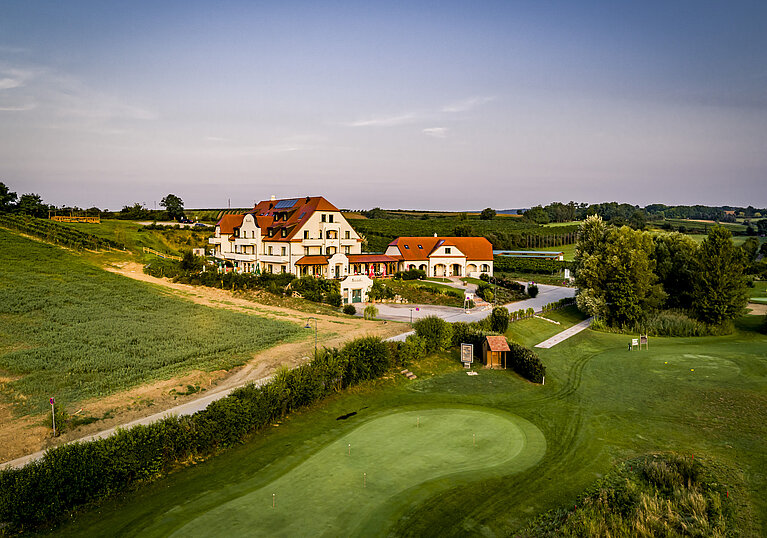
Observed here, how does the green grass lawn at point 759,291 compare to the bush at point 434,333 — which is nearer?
the bush at point 434,333

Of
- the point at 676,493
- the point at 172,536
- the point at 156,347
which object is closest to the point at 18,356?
the point at 156,347

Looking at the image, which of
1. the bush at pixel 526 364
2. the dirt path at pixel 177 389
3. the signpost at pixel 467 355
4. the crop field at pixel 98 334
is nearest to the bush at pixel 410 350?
the signpost at pixel 467 355

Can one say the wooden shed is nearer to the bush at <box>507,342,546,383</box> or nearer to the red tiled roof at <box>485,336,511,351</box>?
the red tiled roof at <box>485,336,511,351</box>

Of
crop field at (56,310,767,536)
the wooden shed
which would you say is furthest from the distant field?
crop field at (56,310,767,536)

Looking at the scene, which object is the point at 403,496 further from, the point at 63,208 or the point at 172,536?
the point at 63,208

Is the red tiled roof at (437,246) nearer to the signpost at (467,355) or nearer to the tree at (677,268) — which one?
the tree at (677,268)

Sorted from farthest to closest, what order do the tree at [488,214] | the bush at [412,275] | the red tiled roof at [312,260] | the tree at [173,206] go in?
the tree at [488,214] → the tree at [173,206] → the bush at [412,275] → the red tiled roof at [312,260]
